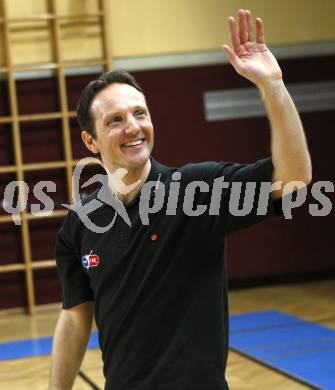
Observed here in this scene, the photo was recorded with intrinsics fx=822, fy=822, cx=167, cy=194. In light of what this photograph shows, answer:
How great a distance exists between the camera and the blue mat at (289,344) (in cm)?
492

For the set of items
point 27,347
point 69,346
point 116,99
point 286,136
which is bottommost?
point 27,347

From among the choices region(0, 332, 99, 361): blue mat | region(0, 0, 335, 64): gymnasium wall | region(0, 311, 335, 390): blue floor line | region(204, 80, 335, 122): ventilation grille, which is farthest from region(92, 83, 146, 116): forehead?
region(204, 80, 335, 122): ventilation grille

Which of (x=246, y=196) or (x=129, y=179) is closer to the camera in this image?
(x=246, y=196)

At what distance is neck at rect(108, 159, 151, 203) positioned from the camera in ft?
7.05

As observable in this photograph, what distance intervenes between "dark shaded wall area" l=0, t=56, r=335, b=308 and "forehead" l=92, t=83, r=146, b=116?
19.5 feet

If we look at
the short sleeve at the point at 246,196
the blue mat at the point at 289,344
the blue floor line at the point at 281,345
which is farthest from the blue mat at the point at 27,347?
the short sleeve at the point at 246,196

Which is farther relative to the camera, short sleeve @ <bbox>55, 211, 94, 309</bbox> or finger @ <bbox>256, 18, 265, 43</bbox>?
short sleeve @ <bbox>55, 211, 94, 309</bbox>

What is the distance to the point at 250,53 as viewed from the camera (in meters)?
1.86

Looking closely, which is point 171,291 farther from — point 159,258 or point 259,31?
point 259,31

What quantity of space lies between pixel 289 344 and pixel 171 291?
156 inches

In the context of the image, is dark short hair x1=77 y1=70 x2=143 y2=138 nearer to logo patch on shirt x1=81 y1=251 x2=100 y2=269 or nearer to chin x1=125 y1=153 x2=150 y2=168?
chin x1=125 y1=153 x2=150 y2=168

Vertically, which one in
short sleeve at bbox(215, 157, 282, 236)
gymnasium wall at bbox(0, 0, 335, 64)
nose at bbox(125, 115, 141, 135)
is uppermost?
gymnasium wall at bbox(0, 0, 335, 64)

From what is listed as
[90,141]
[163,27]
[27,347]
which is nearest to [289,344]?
[27,347]

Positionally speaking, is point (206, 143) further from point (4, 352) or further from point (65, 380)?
point (65, 380)
